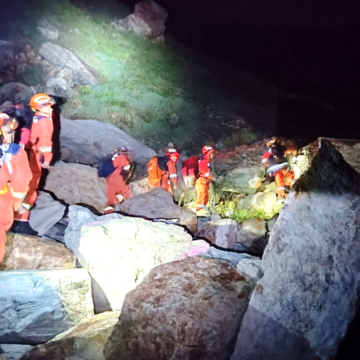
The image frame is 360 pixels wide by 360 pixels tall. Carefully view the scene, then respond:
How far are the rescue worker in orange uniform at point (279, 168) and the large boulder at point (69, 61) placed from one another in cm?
571

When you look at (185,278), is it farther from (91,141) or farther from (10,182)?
(91,141)

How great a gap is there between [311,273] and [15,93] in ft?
28.2

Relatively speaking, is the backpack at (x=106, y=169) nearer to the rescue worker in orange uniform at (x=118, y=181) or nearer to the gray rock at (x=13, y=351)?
the rescue worker in orange uniform at (x=118, y=181)

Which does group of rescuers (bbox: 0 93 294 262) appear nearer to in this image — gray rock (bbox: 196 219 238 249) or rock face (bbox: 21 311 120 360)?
rock face (bbox: 21 311 120 360)

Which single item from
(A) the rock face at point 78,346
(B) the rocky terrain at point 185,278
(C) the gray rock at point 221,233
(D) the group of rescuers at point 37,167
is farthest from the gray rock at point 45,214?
(C) the gray rock at point 221,233

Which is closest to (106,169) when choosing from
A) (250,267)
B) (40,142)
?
(40,142)

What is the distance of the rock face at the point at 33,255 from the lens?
4160 millimetres

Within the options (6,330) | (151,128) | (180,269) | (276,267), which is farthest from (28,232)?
(151,128)

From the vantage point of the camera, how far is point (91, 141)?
378 inches

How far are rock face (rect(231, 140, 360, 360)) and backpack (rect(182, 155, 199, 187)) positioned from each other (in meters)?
6.60

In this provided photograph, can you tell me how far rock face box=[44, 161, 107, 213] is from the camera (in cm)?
653

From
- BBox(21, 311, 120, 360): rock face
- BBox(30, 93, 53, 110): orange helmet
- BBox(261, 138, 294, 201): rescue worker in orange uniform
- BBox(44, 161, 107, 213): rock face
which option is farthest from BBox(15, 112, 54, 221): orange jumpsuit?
BBox(261, 138, 294, 201): rescue worker in orange uniform

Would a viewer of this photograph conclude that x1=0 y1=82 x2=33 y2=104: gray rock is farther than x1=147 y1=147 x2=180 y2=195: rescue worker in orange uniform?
No

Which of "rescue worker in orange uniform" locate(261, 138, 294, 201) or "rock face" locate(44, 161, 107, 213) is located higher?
"rescue worker in orange uniform" locate(261, 138, 294, 201)
